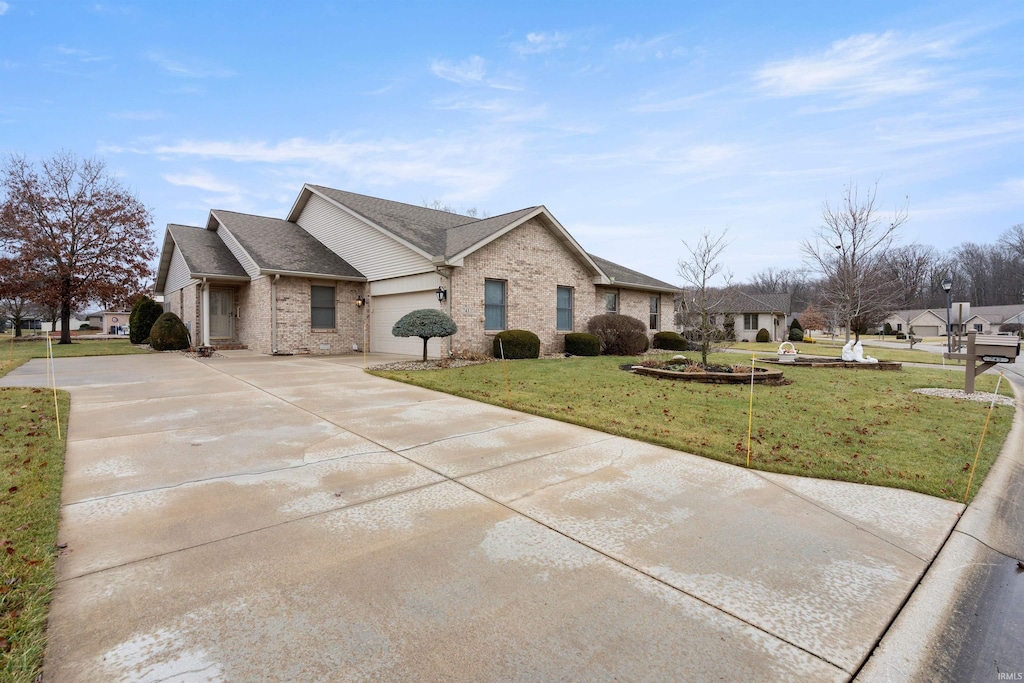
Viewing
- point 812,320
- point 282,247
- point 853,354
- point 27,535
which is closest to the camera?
point 27,535

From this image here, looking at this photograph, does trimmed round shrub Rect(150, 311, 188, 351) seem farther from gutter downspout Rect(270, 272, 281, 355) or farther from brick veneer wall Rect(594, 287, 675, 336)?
brick veneer wall Rect(594, 287, 675, 336)

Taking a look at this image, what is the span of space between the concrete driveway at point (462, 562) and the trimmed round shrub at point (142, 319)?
22087 mm

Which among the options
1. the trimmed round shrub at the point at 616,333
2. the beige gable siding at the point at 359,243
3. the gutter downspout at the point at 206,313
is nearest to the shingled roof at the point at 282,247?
the beige gable siding at the point at 359,243

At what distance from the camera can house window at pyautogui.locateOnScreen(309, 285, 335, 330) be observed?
57.4ft

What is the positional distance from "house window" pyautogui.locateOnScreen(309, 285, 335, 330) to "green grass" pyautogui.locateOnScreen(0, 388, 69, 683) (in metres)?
11.6

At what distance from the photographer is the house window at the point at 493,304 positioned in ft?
50.9

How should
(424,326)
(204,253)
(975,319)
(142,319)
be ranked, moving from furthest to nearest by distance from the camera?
1. (975,319)
2. (142,319)
3. (204,253)
4. (424,326)

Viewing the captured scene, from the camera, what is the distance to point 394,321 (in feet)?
56.1

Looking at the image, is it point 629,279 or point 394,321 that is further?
point 629,279

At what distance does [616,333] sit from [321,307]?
37.8 feet

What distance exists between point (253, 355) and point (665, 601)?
681 inches

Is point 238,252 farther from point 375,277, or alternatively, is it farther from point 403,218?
point 403,218

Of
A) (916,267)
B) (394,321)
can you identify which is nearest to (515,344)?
(394,321)

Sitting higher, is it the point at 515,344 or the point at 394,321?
the point at 394,321
